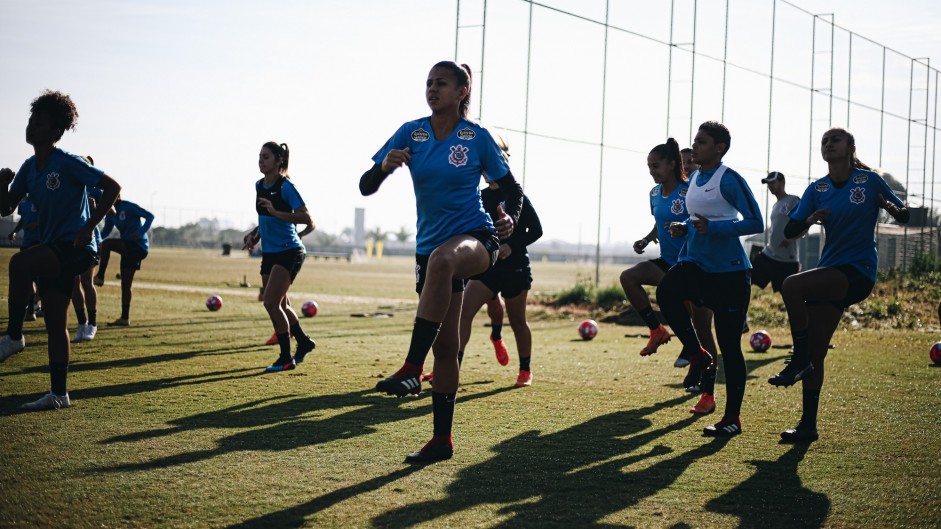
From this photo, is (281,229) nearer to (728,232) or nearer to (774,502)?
(728,232)

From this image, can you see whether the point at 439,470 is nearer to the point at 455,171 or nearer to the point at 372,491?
the point at 372,491

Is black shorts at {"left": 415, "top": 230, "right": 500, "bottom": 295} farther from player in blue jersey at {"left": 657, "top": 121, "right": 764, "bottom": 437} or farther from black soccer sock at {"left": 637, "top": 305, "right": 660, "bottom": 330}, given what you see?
black soccer sock at {"left": 637, "top": 305, "right": 660, "bottom": 330}

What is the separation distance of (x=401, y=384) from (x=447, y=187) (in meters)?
1.29

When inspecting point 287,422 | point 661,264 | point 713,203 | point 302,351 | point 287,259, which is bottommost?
point 287,422

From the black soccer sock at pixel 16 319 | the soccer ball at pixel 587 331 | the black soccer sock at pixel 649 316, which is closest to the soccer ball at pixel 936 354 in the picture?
the black soccer sock at pixel 649 316

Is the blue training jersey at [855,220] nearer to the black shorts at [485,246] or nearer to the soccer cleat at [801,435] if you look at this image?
the soccer cleat at [801,435]

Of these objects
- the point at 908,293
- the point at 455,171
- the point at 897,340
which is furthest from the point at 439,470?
the point at 908,293

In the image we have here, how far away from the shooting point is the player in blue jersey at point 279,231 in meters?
9.09

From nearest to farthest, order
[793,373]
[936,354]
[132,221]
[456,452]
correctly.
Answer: [456,452]
[793,373]
[936,354]
[132,221]

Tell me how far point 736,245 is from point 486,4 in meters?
13.5

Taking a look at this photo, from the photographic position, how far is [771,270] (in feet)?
38.8

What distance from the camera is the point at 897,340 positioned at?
14.3 metres

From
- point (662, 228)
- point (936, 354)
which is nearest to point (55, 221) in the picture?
point (662, 228)

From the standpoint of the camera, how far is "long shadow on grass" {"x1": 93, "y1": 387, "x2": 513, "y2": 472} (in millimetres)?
5387
